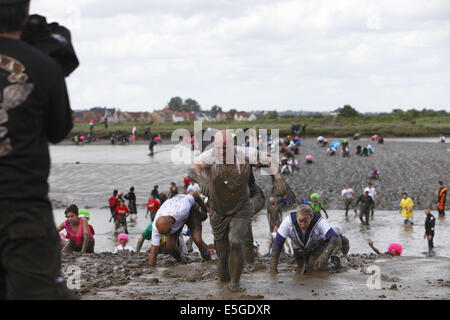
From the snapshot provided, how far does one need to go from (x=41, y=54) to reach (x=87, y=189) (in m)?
34.9

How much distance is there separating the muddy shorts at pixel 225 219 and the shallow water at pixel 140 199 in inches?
403

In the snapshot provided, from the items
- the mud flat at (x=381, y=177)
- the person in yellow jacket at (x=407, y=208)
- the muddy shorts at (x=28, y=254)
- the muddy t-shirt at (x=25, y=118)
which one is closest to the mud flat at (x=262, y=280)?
the muddy shorts at (x=28, y=254)

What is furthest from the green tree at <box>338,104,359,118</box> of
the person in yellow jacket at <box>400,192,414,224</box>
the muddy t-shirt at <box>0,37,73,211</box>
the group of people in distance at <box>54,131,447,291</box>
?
the muddy t-shirt at <box>0,37,73,211</box>

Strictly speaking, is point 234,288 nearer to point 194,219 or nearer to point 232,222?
point 232,222

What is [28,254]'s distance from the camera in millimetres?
2953

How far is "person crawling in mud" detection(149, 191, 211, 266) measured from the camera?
32.8 ft

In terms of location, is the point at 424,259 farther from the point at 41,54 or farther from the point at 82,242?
the point at 41,54

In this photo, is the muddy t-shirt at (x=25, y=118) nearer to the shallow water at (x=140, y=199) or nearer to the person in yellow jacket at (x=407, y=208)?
the shallow water at (x=140, y=199)

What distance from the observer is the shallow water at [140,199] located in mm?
19859

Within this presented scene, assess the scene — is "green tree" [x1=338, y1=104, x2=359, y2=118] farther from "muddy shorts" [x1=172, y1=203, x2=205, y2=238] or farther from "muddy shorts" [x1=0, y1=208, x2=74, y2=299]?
"muddy shorts" [x1=0, y1=208, x2=74, y2=299]

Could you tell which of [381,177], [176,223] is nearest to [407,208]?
[381,177]

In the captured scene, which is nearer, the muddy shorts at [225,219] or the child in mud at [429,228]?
the muddy shorts at [225,219]

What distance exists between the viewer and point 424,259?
408 inches
